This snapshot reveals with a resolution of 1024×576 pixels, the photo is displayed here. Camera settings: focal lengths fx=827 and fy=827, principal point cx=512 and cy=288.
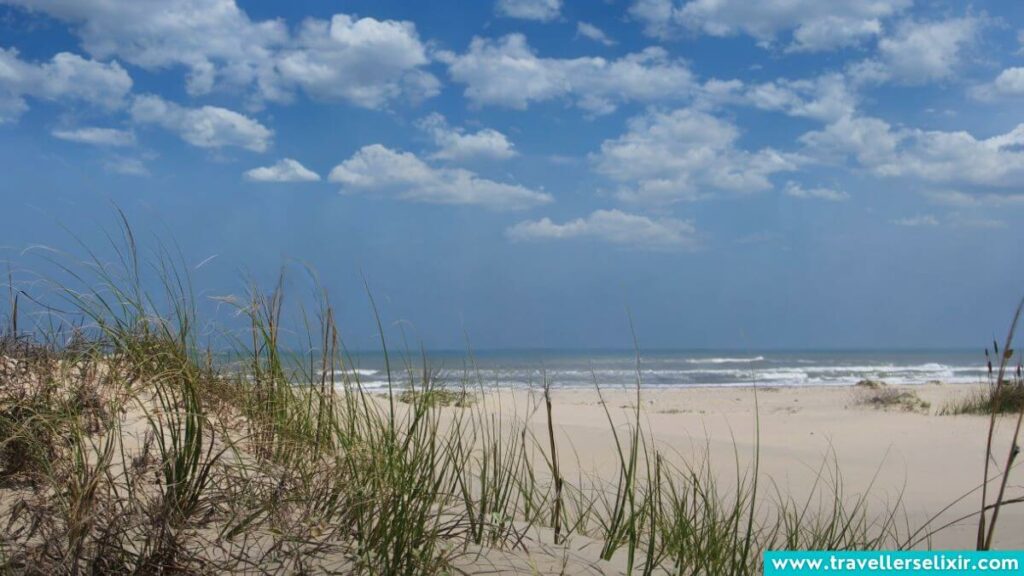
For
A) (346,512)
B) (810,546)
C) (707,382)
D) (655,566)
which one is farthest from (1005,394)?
(707,382)

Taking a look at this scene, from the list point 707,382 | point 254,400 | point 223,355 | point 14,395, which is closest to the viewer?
point 14,395

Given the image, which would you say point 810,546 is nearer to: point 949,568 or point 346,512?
point 949,568

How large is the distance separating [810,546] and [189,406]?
8.39 ft

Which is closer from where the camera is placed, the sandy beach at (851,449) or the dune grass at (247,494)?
the dune grass at (247,494)

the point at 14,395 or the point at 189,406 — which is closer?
Answer: the point at 189,406

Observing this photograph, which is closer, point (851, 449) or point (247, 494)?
point (247, 494)

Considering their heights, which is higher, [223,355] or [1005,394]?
[223,355]

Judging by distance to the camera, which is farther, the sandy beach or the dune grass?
the sandy beach

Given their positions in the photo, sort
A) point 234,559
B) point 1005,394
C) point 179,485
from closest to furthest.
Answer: point 234,559, point 179,485, point 1005,394

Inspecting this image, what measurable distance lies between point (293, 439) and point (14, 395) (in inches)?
45.2

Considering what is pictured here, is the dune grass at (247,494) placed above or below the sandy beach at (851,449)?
above

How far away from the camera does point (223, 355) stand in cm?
463

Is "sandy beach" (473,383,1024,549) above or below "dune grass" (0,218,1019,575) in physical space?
below

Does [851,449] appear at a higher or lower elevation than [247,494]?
lower
